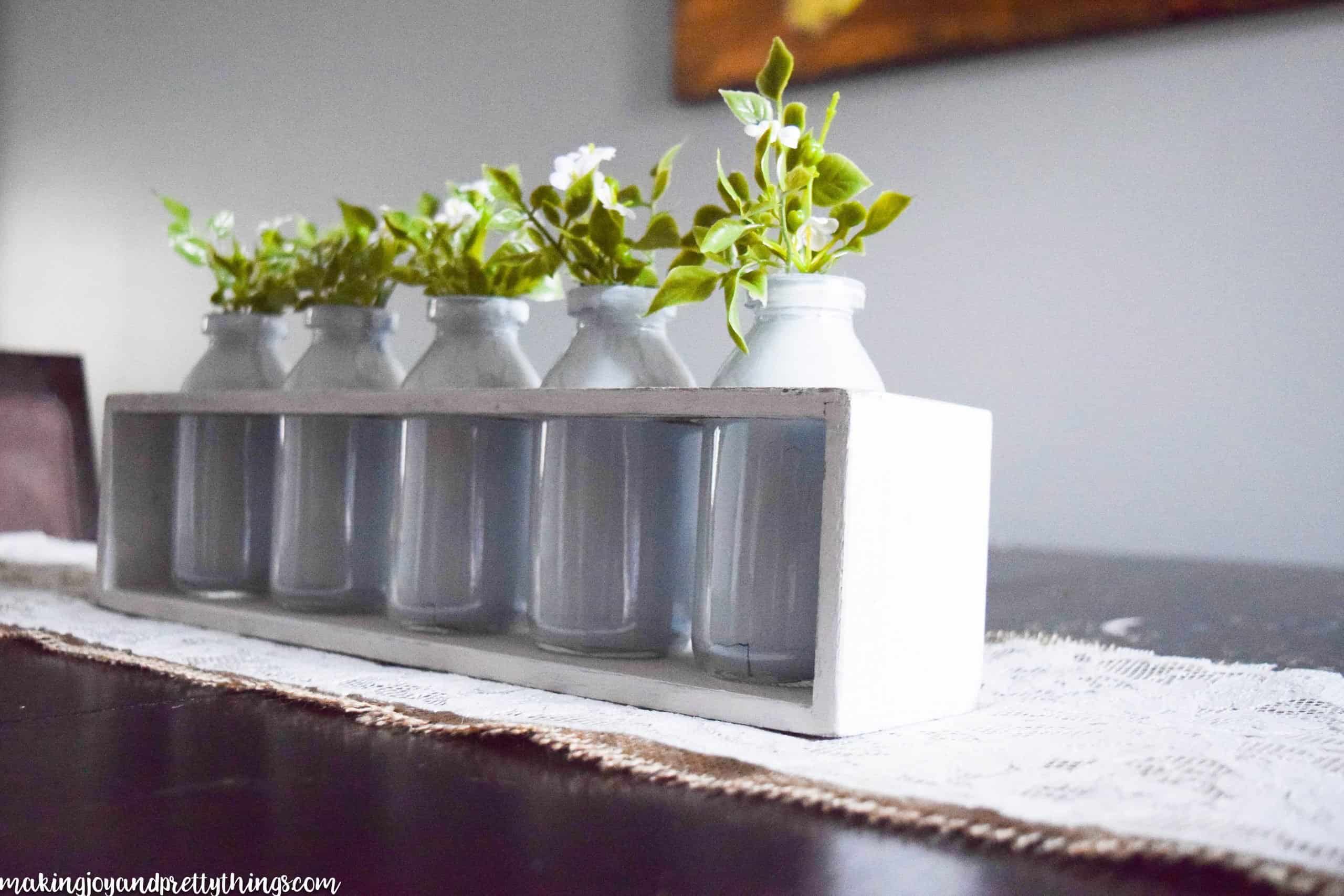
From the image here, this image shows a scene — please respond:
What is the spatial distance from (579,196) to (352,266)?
223 millimetres

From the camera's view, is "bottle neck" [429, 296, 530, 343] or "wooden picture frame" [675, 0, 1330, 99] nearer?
"bottle neck" [429, 296, 530, 343]

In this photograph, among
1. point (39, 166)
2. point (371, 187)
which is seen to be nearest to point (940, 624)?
point (371, 187)

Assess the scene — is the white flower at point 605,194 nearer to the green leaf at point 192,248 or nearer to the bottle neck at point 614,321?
the bottle neck at point 614,321

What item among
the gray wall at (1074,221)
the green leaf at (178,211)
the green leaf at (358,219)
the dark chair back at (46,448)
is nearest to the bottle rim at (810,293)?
the green leaf at (358,219)

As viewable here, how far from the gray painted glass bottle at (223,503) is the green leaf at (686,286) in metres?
0.35

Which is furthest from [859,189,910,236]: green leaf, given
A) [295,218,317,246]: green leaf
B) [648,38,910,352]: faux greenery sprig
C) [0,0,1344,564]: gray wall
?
[0,0,1344,564]: gray wall

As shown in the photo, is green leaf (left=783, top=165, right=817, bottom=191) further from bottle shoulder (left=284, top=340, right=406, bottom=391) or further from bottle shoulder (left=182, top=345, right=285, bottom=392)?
bottle shoulder (left=182, top=345, right=285, bottom=392)

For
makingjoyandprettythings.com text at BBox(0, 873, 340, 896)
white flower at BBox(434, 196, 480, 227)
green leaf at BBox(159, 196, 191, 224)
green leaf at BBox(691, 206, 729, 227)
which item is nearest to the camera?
makingjoyandprettythings.com text at BBox(0, 873, 340, 896)

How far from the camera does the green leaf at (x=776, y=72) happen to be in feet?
1.90

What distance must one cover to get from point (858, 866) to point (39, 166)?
335 cm

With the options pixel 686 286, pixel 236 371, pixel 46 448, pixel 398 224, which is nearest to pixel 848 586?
pixel 686 286

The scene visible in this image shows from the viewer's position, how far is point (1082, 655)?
0.73 meters

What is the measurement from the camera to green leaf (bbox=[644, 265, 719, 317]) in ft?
1.86

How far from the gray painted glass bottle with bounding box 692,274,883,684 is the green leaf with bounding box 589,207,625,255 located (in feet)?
0.33
